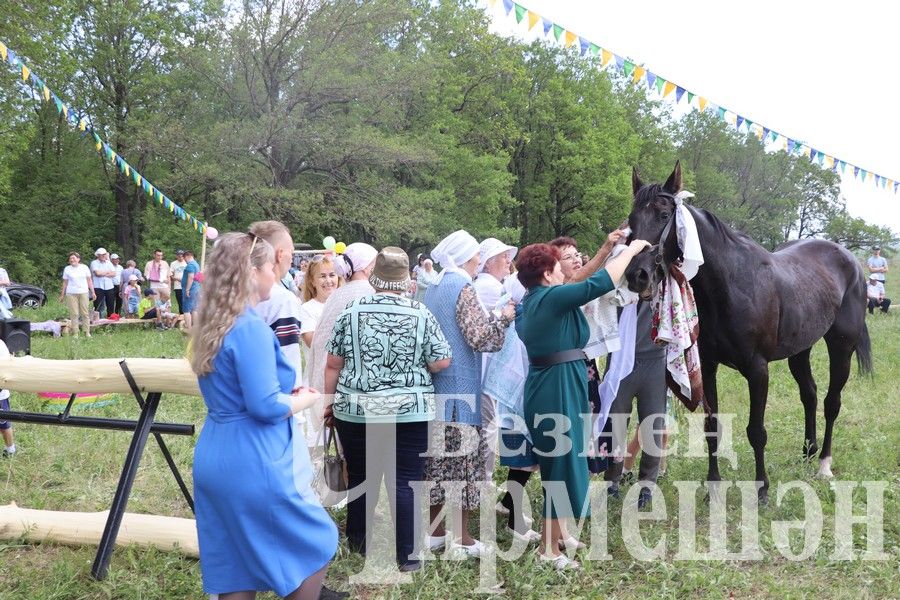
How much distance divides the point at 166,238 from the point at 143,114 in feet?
15.0

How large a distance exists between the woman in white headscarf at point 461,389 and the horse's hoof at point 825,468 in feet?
9.89

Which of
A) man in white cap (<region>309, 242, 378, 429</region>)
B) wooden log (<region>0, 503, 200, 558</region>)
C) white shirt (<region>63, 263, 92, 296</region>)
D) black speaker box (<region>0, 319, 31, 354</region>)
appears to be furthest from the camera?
white shirt (<region>63, 263, 92, 296</region>)

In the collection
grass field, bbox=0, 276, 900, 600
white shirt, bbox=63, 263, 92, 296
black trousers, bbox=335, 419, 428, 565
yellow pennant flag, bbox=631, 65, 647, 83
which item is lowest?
grass field, bbox=0, 276, 900, 600

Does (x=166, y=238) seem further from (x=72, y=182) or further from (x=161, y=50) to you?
(x=161, y=50)

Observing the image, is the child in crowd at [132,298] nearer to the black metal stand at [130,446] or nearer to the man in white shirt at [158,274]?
the man in white shirt at [158,274]

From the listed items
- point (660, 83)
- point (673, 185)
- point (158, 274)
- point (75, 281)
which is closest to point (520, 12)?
point (660, 83)

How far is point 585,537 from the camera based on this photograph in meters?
4.28

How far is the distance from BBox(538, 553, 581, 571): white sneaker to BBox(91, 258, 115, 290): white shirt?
600 inches

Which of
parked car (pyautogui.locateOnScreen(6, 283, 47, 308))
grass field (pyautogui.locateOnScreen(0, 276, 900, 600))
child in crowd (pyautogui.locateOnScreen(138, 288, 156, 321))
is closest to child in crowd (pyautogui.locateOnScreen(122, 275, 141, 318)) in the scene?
child in crowd (pyautogui.locateOnScreen(138, 288, 156, 321))

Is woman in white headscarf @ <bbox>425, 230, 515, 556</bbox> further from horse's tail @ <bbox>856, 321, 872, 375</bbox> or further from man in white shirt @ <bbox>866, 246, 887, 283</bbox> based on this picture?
man in white shirt @ <bbox>866, 246, 887, 283</bbox>

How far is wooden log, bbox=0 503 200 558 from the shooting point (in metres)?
4.11

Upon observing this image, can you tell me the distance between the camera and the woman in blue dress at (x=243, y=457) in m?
2.40

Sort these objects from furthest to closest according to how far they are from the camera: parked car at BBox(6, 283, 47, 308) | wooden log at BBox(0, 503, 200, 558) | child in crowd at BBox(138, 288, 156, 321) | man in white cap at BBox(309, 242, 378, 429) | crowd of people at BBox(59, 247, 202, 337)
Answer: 1. parked car at BBox(6, 283, 47, 308)
2. child in crowd at BBox(138, 288, 156, 321)
3. crowd of people at BBox(59, 247, 202, 337)
4. man in white cap at BBox(309, 242, 378, 429)
5. wooden log at BBox(0, 503, 200, 558)

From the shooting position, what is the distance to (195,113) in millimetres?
23547
